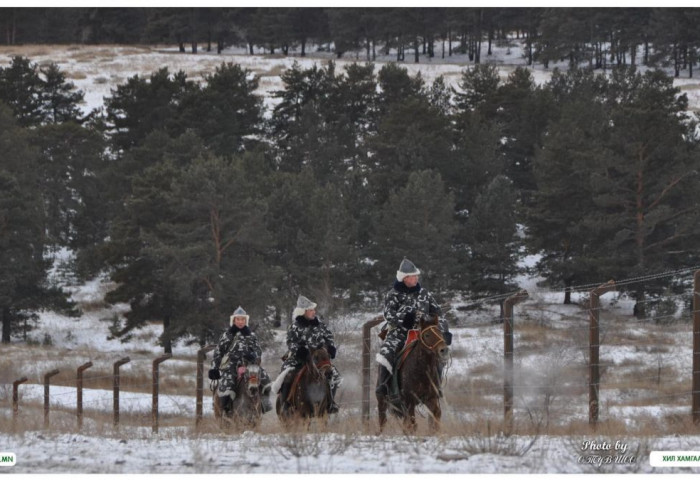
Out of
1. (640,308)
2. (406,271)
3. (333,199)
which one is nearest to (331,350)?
(406,271)

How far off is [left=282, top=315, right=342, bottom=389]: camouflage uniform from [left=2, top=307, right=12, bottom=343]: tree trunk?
125ft

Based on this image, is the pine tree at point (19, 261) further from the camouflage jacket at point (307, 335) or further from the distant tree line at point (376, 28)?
the camouflage jacket at point (307, 335)

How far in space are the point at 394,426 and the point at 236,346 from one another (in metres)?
4.26

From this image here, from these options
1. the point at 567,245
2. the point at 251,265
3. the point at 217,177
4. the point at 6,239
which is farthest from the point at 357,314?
the point at 6,239

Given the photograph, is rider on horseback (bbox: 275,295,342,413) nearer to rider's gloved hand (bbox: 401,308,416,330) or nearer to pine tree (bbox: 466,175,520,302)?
rider's gloved hand (bbox: 401,308,416,330)

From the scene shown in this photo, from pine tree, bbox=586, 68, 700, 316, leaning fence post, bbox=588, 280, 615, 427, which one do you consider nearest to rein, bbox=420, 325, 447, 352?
leaning fence post, bbox=588, 280, 615, 427

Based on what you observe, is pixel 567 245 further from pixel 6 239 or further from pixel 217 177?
pixel 6 239

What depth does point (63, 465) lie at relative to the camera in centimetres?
943

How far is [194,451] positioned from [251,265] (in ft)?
117

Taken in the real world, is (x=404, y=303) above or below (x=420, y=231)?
above

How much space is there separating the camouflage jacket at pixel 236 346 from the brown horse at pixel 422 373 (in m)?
3.98

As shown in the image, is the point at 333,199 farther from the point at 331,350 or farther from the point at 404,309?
the point at 404,309

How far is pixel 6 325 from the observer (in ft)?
163

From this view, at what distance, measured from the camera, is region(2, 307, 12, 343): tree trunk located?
49500 mm
